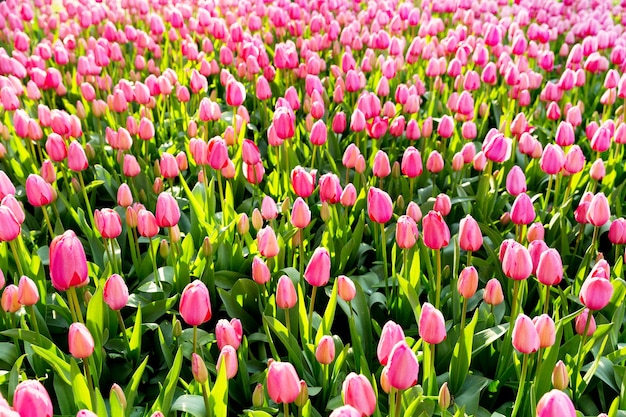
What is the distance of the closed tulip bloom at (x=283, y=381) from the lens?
157 cm

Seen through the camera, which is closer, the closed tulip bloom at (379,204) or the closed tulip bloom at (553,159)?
the closed tulip bloom at (379,204)

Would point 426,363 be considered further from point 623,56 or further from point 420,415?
point 623,56

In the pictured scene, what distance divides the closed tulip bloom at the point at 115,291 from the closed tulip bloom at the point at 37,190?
0.69 metres

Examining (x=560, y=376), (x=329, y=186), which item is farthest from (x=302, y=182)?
(x=560, y=376)

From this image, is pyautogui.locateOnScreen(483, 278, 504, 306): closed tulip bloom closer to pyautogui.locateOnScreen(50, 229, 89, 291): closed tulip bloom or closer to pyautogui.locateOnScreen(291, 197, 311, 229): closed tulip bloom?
pyautogui.locateOnScreen(291, 197, 311, 229): closed tulip bloom

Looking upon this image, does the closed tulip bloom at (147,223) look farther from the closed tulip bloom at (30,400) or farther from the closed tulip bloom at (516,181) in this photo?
the closed tulip bloom at (516,181)

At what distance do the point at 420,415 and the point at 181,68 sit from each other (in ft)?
12.3

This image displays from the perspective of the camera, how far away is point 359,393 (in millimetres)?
1538

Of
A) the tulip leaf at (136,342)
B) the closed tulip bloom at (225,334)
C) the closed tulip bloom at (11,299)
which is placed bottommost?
the tulip leaf at (136,342)

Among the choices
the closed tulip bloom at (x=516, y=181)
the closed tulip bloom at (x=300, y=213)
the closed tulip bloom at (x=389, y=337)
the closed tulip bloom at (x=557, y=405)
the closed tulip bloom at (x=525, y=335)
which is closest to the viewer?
the closed tulip bloom at (x=557, y=405)

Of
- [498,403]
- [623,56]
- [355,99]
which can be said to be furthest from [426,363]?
[623,56]

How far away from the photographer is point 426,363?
80.7 inches

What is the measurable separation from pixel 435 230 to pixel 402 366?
2.34 feet

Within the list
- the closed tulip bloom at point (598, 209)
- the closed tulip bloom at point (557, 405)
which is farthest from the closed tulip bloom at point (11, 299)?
the closed tulip bloom at point (598, 209)
